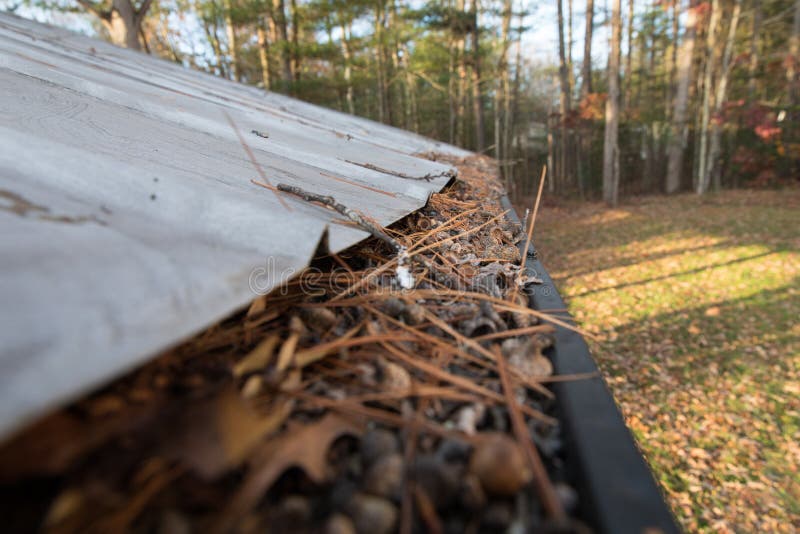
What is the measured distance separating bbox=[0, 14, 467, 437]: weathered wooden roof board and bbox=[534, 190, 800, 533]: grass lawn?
134 inches

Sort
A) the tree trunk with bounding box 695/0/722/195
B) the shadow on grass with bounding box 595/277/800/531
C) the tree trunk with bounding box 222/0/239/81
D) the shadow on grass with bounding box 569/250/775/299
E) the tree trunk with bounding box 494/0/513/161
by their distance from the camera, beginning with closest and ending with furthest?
1. the shadow on grass with bounding box 595/277/800/531
2. the shadow on grass with bounding box 569/250/775/299
3. the tree trunk with bounding box 222/0/239/81
4. the tree trunk with bounding box 695/0/722/195
5. the tree trunk with bounding box 494/0/513/161

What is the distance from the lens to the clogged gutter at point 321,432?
411mm

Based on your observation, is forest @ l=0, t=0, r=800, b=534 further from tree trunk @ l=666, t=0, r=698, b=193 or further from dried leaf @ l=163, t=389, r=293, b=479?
tree trunk @ l=666, t=0, r=698, b=193

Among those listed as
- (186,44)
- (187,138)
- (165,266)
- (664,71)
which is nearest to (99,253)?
(165,266)

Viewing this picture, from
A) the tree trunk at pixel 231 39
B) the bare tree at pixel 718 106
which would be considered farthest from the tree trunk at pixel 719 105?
the tree trunk at pixel 231 39

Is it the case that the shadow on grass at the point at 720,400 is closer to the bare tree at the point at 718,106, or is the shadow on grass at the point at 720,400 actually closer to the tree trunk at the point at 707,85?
the tree trunk at the point at 707,85

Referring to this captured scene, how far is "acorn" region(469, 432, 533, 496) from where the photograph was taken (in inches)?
19.2

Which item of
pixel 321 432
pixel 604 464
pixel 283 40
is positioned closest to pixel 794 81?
pixel 283 40

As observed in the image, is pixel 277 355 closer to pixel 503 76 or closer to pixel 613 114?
pixel 613 114

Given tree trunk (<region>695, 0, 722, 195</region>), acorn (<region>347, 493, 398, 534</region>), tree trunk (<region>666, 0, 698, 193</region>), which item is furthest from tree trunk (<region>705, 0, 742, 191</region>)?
acorn (<region>347, 493, 398, 534</region>)

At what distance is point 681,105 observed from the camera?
1412cm

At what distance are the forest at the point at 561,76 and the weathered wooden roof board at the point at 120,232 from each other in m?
11.9

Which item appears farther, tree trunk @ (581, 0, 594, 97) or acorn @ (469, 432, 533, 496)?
tree trunk @ (581, 0, 594, 97)

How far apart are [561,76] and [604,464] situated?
16724 millimetres
